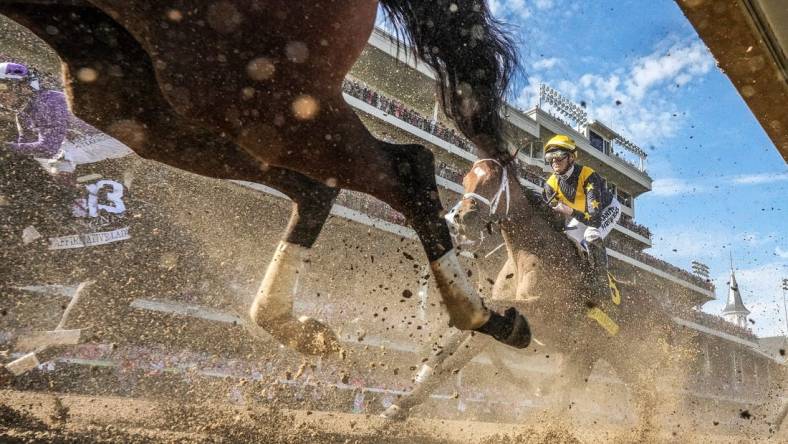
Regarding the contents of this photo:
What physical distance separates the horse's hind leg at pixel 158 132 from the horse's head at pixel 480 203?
1748 mm

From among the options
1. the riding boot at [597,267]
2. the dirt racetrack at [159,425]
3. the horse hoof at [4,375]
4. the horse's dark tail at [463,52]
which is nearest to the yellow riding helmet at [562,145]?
the riding boot at [597,267]

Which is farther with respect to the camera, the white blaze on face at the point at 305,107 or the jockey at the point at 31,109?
the jockey at the point at 31,109

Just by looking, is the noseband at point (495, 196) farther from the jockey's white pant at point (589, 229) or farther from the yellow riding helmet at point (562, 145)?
the yellow riding helmet at point (562, 145)

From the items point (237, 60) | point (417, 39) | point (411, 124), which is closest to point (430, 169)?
point (417, 39)

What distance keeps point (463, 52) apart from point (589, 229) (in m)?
3.30

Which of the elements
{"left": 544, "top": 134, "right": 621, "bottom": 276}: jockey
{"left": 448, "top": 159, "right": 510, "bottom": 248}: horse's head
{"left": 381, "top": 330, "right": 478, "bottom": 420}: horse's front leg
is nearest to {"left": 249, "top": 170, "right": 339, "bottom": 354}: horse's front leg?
{"left": 448, "top": 159, "right": 510, "bottom": 248}: horse's head

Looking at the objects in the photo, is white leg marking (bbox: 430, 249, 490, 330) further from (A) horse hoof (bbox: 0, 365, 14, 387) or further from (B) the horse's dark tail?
(A) horse hoof (bbox: 0, 365, 14, 387)

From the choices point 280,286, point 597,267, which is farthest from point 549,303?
point 280,286

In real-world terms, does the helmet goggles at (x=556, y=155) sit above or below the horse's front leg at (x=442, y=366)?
above

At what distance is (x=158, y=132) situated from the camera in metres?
2.31

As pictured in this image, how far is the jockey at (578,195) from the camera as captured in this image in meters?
5.53

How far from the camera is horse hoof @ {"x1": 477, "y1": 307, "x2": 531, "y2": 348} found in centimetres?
259

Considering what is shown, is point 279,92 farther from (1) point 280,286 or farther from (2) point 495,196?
(2) point 495,196

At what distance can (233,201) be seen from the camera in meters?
12.6
